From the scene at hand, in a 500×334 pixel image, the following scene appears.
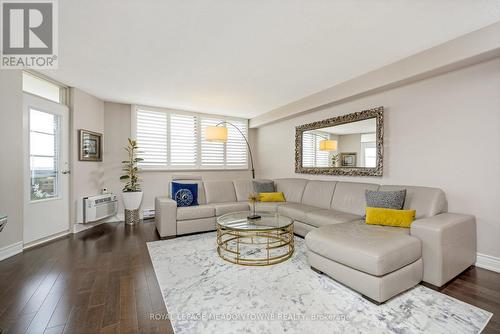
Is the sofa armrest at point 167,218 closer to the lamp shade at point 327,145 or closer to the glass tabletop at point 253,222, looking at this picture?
the glass tabletop at point 253,222

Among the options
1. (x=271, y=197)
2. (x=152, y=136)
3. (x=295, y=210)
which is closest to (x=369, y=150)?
(x=295, y=210)

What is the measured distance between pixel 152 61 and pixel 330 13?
2.11m

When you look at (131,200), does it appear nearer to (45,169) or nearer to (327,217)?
(45,169)

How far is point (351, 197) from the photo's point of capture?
332 cm

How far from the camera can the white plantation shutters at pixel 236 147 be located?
5.93m

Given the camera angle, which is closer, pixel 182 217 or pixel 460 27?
pixel 460 27

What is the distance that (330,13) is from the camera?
6.14 feet

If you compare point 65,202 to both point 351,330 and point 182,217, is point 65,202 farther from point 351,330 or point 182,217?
point 351,330

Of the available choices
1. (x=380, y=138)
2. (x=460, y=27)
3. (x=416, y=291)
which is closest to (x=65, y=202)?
(x=416, y=291)

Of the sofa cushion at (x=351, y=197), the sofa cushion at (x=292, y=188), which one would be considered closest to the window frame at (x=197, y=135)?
the sofa cushion at (x=292, y=188)

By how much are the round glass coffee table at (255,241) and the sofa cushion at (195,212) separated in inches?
27.7

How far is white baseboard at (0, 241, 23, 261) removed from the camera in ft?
8.65

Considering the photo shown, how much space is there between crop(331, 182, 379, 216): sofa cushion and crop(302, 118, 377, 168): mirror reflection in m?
0.39

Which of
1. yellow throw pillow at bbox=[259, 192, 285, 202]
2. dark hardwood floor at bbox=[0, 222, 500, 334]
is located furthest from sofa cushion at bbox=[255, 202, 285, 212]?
dark hardwood floor at bbox=[0, 222, 500, 334]
